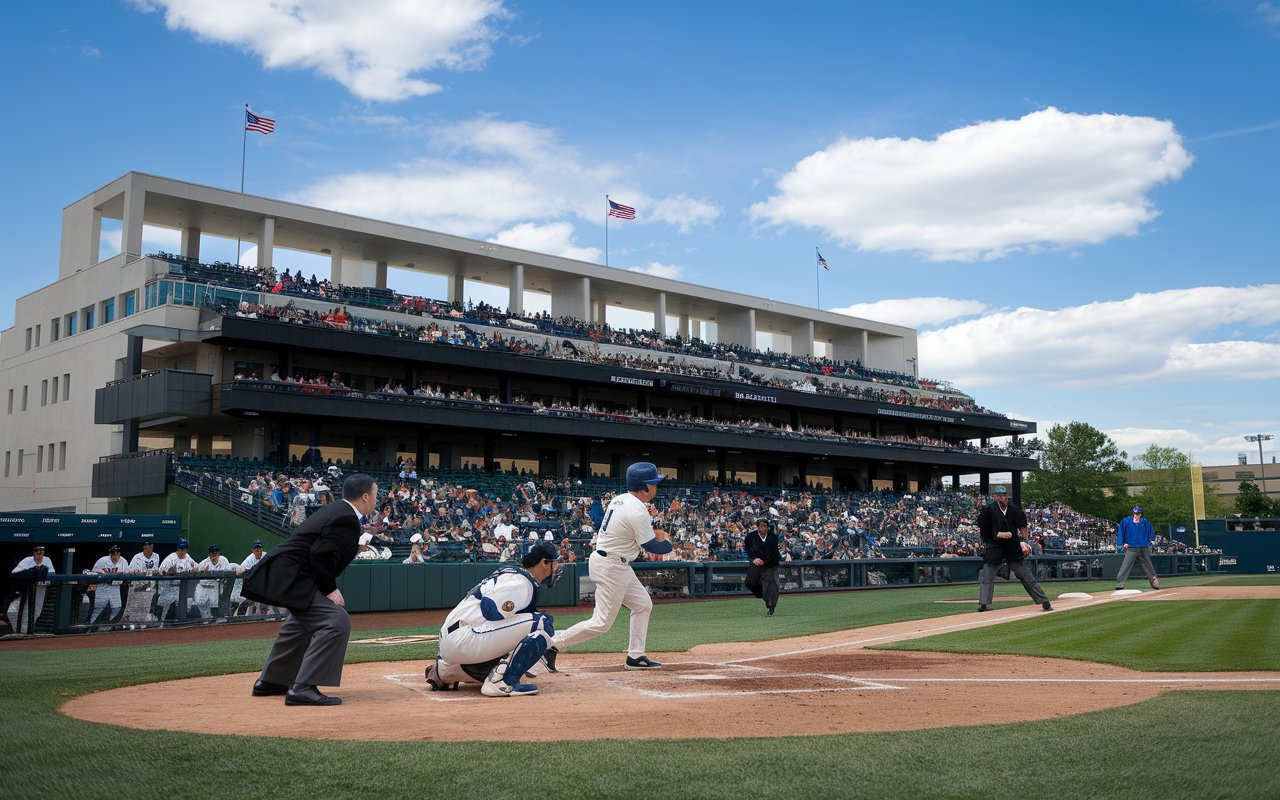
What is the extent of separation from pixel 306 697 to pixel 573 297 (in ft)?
162

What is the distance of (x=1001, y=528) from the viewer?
17.0 m

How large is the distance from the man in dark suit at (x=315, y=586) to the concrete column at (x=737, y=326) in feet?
183

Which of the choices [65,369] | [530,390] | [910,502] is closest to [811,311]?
[910,502]

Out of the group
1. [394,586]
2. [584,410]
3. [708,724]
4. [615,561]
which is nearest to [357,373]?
[584,410]

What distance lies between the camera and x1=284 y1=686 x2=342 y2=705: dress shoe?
7.66m

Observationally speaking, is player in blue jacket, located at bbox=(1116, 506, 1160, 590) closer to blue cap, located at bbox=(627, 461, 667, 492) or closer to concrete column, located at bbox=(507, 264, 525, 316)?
blue cap, located at bbox=(627, 461, 667, 492)

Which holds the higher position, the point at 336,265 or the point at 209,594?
the point at 336,265

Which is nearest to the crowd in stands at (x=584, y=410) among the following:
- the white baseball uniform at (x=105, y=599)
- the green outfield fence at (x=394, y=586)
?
the green outfield fence at (x=394, y=586)

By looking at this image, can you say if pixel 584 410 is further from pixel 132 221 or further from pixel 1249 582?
pixel 1249 582

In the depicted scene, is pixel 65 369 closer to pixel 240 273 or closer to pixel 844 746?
pixel 240 273

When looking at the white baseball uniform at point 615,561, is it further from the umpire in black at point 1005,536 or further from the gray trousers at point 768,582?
the gray trousers at point 768,582

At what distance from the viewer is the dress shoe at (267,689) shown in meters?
8.27

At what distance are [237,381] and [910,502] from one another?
119 feet

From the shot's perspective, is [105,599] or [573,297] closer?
[105,599]
